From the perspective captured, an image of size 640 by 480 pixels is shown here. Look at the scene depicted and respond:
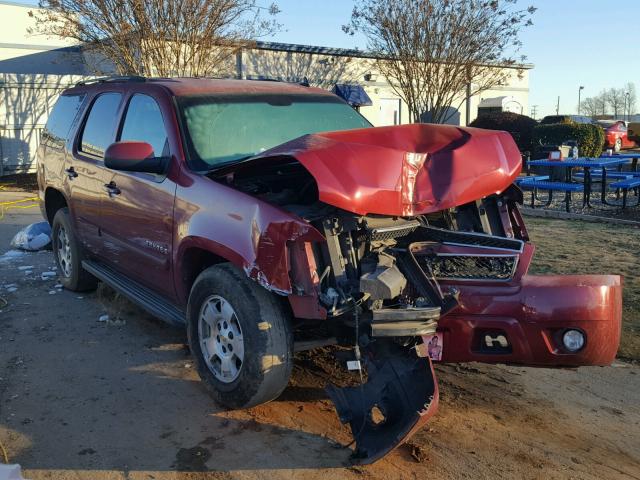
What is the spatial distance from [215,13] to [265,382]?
11.7 m

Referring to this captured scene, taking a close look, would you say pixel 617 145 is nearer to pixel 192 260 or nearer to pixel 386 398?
pixel 192 260

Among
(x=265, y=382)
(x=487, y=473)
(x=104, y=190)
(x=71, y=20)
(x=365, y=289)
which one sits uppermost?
(x=71, y=20)

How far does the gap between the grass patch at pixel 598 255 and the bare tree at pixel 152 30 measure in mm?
8216

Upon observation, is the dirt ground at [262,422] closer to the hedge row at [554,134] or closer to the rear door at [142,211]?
the rear door at [142,211]

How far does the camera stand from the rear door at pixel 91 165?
5.16m

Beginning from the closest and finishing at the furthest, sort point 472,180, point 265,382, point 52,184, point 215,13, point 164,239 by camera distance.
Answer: point 265,382, point 472,180, point 164,239, point 52,184, point 215,13

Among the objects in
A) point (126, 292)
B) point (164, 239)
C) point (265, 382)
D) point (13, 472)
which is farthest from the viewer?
point (126, 292)

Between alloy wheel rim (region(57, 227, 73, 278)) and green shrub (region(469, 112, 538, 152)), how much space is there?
18892mm

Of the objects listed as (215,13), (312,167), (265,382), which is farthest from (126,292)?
(215,13)

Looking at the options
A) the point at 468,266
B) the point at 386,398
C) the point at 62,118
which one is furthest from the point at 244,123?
the point at 62,118

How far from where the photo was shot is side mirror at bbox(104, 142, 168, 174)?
4039 millimetres

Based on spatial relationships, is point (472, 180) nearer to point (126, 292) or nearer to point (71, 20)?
point (126, 292)

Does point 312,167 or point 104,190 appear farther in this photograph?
point 104,190

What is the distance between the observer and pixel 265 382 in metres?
3.38
